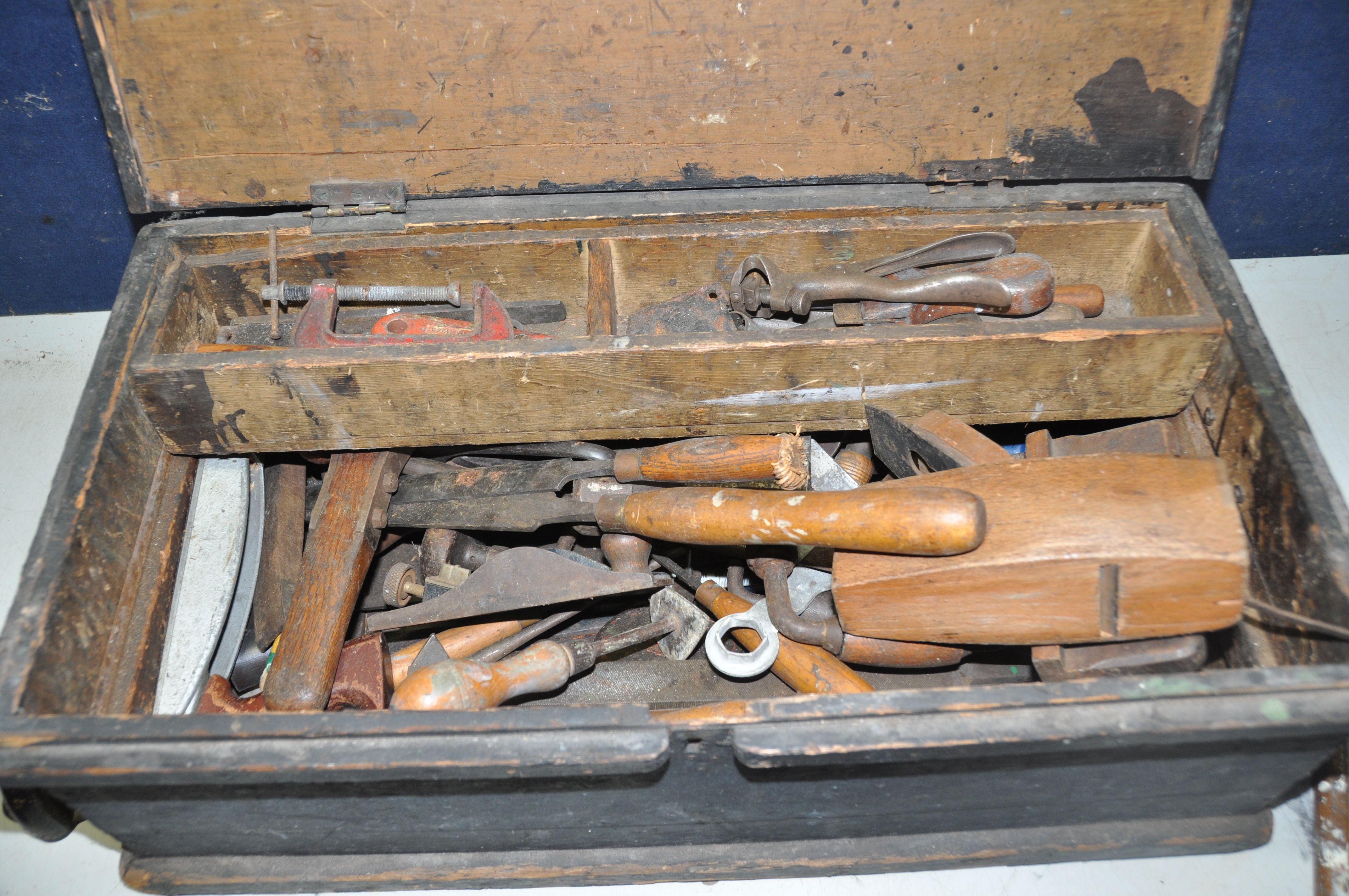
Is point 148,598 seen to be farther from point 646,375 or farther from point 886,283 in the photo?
point 886,283

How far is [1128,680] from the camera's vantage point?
125 cm

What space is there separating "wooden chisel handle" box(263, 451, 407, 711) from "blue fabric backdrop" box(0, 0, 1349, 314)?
1110 mm

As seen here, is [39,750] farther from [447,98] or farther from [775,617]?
[447,98]

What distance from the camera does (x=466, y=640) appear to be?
1.65m

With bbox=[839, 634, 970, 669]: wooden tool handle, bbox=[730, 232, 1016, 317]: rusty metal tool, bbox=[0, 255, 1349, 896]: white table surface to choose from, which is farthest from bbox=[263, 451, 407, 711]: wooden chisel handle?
bbox=[839, 634, 970, 669]: wooden tool handle

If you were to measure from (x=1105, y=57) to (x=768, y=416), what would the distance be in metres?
0.90

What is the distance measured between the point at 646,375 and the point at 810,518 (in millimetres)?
386

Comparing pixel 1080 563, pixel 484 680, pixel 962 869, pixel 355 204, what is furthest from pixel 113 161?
pixel 962 869

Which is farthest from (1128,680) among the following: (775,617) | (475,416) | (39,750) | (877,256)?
(39,750)

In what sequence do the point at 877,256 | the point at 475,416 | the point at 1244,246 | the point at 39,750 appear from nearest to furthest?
1. the point at 39,750
2. the point at 475,416
3. the point at 877,256
4. the point at 1244,246

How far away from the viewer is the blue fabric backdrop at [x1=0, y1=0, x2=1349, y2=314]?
2160 millimetres

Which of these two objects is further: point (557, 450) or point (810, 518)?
point (557, 450)

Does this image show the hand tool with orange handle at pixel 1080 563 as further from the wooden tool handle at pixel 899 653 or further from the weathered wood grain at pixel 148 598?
the weathered wood grain at pixel 148 598

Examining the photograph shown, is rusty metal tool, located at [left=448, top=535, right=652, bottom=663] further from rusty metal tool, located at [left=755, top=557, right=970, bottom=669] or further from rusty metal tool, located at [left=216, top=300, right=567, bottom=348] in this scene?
rusty metal tool, located at [left=216, top=300, right=567, bottom=348]
